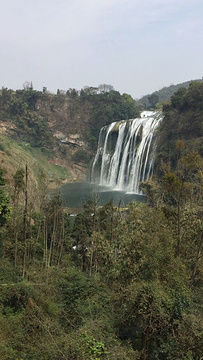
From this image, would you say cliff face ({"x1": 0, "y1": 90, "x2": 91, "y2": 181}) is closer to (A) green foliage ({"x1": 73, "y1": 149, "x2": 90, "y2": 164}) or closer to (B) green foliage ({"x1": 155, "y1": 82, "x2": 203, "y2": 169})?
(A) green foliage ({"x1": 73, "y1": 149, "x2": 90, "y2": 164})

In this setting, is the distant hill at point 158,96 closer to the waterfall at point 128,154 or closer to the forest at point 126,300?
the waterfall at point 128,154

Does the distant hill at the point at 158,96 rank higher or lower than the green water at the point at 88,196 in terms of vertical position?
higher

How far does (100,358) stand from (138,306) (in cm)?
164

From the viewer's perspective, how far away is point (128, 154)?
1699 inches

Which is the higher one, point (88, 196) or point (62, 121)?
point (62, 121)

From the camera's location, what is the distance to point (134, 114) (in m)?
61.5

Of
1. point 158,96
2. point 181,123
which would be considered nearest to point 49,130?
point 181,123

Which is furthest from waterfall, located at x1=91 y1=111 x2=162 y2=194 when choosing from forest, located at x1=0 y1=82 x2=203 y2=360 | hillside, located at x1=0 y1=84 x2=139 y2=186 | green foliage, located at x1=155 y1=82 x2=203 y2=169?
forest, located at x1=0 y1=82 x2=203 y2=360

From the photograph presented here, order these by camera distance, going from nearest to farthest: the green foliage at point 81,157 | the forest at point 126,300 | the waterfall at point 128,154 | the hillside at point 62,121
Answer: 1. the forest at point 126,300
2. the waterfall at point 128,154
3. the green foliage at point 81,157
4. the hillside at point 62,121

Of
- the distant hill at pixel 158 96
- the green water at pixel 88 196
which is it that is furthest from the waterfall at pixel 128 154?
the distant hill at pixel 158 96

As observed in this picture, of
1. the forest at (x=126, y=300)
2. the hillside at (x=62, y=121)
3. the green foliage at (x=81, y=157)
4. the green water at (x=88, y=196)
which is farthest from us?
the hillside at (x=62, y=121)

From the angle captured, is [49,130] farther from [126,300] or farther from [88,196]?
[126,300]

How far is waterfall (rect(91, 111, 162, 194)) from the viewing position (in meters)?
38.6

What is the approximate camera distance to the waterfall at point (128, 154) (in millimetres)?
38594
